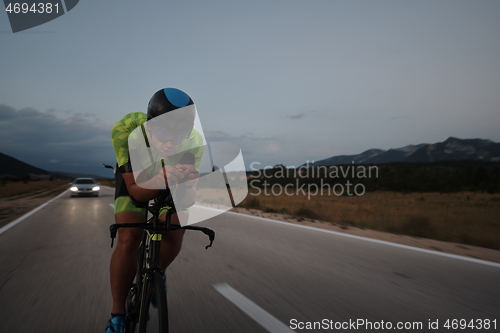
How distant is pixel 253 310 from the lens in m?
3.04

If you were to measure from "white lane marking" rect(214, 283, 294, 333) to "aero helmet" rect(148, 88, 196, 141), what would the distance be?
1.78 meters

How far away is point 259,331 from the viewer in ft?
8.65

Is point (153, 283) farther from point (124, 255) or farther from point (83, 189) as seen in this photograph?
point (83, 189)

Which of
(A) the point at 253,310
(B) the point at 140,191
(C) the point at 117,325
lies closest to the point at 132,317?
(C) the point at 117,325

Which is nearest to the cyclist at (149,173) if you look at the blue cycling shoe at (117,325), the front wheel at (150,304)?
the blue cycling shoe at (117,325)

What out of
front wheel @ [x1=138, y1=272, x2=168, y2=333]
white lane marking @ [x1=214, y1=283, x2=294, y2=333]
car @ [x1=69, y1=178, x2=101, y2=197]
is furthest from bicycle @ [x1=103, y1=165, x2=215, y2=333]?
car @ [x1=69, y1=178, x2=101, y2=197]

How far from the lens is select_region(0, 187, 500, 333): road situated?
2.89 meters

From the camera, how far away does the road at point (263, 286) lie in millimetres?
2889

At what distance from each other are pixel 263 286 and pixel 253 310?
28.3 inches

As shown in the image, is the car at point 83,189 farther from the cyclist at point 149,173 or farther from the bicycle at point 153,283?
the bicycle at point 153,283

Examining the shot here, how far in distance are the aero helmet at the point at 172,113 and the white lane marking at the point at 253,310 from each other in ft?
5.85

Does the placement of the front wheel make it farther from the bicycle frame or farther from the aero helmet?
the aero helmet

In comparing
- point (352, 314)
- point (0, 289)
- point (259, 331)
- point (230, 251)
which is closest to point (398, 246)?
point (230, 251)

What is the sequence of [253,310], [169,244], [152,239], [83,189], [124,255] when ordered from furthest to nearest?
[83,189] → [253,310] → [169,244] → [124,255] → [152,239]
